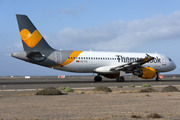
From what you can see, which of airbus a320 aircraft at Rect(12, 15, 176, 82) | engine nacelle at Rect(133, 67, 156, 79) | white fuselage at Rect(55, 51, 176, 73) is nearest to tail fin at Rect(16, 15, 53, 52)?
airbus a320 aircraft at Rect(12, 15, 176, 82)

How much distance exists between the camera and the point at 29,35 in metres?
30.5

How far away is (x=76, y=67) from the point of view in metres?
32.3

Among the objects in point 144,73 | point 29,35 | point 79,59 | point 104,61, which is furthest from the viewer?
point 104,61

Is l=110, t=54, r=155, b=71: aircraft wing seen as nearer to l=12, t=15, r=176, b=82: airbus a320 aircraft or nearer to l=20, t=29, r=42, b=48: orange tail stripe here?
l=12, t=15, r=176, b=82: airbus a320 aircraft

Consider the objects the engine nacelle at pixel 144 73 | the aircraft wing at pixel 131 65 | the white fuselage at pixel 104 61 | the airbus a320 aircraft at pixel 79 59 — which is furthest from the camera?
the engine nacelle at pixel 144 73

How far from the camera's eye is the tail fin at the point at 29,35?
3031cm

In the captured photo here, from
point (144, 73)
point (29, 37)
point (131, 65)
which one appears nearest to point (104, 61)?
point (131, 65)

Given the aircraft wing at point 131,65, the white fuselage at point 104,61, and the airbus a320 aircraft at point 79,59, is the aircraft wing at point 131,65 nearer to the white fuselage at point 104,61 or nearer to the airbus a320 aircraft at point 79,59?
the airbus a320 aircraft at point 79,59

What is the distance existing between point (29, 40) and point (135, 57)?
53.0 ft

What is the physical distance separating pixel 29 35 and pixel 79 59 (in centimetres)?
713

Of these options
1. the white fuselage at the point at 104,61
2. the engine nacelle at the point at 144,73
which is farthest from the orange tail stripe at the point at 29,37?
the engine nacelle at the point at 144,73

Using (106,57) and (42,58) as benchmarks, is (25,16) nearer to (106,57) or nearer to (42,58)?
(42,58)

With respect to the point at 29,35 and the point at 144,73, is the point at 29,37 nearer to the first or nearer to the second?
the point at 29,35

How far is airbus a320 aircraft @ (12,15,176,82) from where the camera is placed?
30281 millimetres
